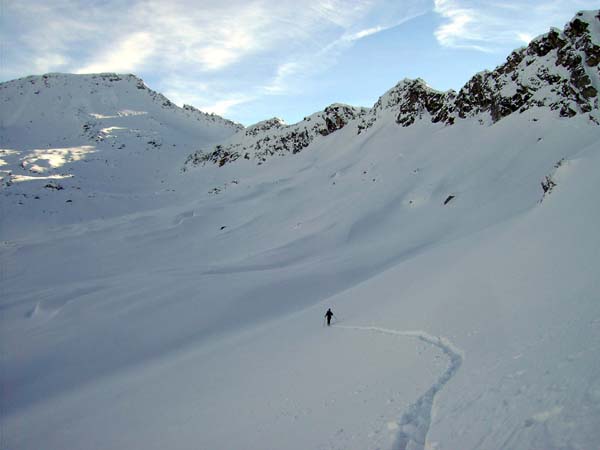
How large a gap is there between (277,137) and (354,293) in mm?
73826

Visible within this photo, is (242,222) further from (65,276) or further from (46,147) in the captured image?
(46,147)

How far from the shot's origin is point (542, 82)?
1576 inches

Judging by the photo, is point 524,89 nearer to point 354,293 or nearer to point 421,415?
point 354,293

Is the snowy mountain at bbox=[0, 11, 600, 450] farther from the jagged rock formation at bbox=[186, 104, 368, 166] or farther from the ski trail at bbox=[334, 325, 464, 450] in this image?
the jagged rock formation at bbox=[186, 104, 368, 166]

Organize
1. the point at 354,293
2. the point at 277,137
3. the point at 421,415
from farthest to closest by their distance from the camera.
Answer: the point at 277,137 < the point at 354,293 < the point at 421,415

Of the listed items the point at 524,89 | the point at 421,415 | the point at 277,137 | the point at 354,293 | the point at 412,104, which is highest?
the point at 277,137

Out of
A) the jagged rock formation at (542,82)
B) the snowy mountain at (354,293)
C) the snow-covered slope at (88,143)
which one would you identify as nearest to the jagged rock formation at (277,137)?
the snowy mountain at (354,293)

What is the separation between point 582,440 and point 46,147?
11985cm

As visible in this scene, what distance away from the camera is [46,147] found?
99750mm

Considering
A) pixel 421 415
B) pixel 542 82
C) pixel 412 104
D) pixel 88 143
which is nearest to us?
pixel 421 415

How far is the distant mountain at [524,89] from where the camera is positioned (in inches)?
1393

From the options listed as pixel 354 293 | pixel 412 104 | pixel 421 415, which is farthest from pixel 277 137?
pixel 421 415

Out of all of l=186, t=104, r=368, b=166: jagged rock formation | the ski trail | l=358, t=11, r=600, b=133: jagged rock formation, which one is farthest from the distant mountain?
the ski trail

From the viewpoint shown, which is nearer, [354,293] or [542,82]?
[354,293]
